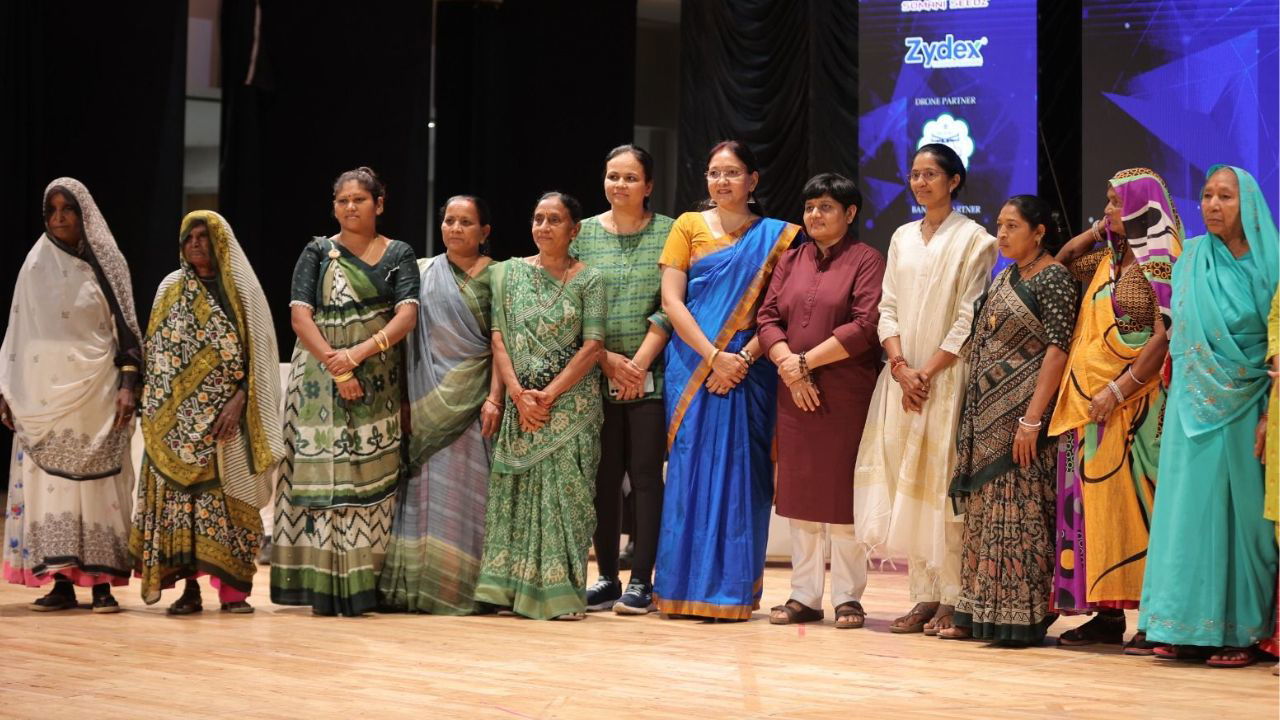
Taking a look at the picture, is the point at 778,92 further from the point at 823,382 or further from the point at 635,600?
the point at 635,600

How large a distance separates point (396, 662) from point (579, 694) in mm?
698

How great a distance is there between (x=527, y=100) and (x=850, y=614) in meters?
5.83

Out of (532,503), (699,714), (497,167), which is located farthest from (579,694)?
(497,167)

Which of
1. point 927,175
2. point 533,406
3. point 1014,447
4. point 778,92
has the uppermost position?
point 778,92

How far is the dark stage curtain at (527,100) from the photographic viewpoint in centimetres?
986

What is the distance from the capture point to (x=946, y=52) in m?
7.46

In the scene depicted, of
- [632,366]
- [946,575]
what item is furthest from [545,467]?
[946,575]

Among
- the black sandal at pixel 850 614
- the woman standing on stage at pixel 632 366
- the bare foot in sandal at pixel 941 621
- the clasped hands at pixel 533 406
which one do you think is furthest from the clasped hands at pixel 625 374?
the bare foot in sandal at pixel 941 621

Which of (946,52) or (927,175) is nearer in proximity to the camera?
(927,175)

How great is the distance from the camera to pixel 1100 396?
170 inches

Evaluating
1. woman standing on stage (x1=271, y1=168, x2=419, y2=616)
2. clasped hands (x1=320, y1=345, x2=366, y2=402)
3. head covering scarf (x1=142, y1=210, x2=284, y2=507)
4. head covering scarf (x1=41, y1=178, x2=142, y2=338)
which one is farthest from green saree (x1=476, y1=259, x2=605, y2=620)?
head covering scarf (x1=41, y1=178, x2=142, y2=338)

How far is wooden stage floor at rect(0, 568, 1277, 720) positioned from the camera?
3.42 metres

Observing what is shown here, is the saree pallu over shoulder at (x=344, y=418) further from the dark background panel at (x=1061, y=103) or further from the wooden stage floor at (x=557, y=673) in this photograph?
the dark background panel at (x=1061, y=103)

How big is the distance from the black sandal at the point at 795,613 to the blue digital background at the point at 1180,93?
2895mm
